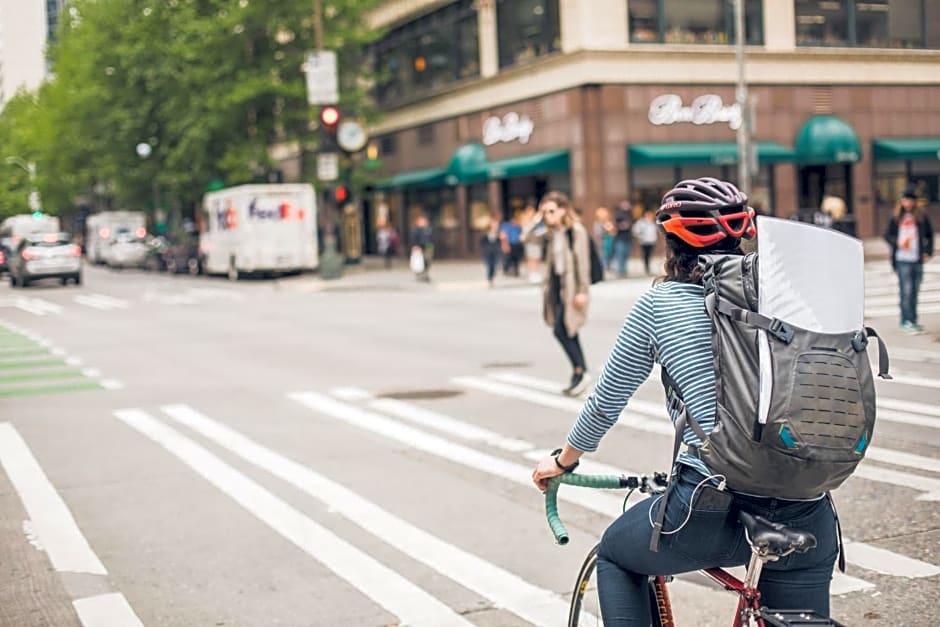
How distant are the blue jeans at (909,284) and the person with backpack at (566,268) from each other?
5.39m

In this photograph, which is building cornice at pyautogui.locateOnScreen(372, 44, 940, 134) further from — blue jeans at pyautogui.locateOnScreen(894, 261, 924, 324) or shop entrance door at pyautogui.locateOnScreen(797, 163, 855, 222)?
blue jeans at pyautogui.locateOnScreen(894, 261, 924, 324)

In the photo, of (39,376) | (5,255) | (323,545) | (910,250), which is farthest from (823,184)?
(323,545)

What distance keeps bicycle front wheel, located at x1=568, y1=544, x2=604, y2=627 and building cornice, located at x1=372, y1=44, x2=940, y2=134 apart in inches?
1286

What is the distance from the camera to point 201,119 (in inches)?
1644

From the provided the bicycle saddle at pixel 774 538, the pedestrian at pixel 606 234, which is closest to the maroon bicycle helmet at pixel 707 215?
the bicycle saddle at pixel 774 538

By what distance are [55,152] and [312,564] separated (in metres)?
71.4

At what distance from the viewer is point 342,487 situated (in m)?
8.08

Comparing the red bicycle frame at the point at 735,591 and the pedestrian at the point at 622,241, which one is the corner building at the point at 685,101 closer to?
the pedestrian at the point at 622,241

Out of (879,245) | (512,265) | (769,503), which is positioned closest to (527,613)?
(769,503)

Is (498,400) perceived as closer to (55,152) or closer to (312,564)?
(312,564)

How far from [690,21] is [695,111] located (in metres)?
2.74

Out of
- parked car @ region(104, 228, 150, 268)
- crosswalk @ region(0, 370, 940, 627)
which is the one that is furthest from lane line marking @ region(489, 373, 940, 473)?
parked car @ region(104, 228, 150, 268)

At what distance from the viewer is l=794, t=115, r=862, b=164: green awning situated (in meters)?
37.5

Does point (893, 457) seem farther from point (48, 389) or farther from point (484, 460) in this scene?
point (48, 389)
